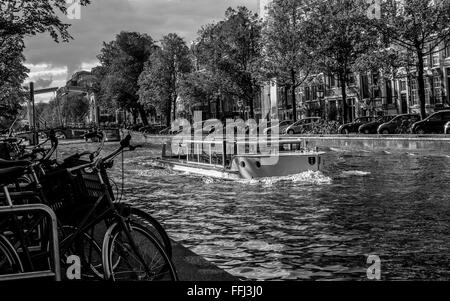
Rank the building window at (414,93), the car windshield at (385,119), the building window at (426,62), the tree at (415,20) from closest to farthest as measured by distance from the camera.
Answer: the tree at (415,20) < the car windshield at (385,119) < the building window at (426,62) < the building window at (414,93)

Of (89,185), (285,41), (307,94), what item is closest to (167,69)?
(307,94)

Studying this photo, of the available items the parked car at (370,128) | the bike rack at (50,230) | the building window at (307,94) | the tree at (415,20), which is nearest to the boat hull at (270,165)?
the bike rack at (50,230)

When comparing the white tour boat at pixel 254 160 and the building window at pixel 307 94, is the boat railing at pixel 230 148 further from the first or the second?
the building window at pixel 307 94

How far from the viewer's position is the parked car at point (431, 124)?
127 feet

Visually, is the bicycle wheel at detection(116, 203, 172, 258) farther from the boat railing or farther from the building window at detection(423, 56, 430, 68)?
the building window at detection(423, 56, 430, 68)

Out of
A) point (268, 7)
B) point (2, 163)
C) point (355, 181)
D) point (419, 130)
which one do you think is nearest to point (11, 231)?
point (2, 163)

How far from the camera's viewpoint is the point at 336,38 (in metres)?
49.1

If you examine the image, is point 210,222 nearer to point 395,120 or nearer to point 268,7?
point 395,120

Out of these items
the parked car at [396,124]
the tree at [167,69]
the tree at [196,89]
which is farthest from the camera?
the tree at [167,69]

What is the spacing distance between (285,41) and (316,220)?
146ft

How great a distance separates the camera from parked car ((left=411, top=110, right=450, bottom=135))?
38.6 m

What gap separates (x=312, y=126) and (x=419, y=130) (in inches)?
592

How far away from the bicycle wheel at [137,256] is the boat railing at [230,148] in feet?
53.1

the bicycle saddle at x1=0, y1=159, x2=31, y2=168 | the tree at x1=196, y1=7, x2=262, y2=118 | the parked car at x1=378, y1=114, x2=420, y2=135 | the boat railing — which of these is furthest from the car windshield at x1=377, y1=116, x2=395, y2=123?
the bicycle saddle at x1=0, y1=159, x2=31, y2=168
